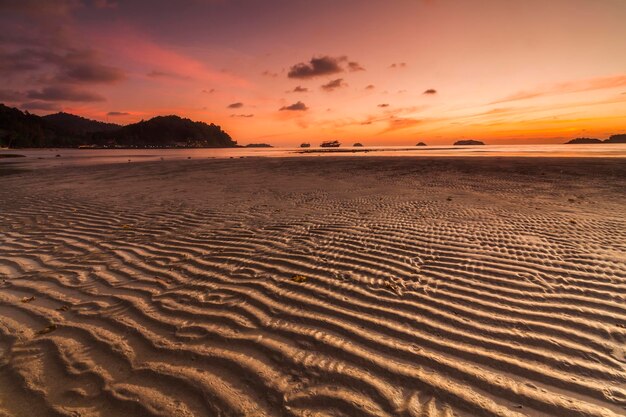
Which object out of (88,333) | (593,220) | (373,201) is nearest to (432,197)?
(373,201)

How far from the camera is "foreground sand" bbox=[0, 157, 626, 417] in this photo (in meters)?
2.35

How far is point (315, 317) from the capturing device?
11.0 ft

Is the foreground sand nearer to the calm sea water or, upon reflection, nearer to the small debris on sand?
the small debris on sand

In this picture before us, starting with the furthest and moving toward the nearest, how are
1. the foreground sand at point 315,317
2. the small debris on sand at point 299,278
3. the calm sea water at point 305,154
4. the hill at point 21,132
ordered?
1. the hill at point 21,132
2. the calm sea water at point 305,154
3. the small debris on sand at point 299,278
4. the foreground sand at point 315,317

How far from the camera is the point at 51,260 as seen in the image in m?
5.13

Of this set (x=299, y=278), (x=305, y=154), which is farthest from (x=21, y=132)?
(x=299, y=278)

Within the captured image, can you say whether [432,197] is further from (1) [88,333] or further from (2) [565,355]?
(1) [88,333]

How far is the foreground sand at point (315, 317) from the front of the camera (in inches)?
92.7

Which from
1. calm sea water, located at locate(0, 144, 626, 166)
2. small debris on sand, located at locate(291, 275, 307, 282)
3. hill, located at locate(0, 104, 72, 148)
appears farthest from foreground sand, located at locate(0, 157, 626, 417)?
hill, located at locate(0, 104, 72, 148)

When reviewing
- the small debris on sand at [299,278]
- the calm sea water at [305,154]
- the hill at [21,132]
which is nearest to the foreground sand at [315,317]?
the small debris on sand at [299,278]

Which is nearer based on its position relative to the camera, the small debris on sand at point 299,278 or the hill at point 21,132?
the small debris on sand at point 299,278

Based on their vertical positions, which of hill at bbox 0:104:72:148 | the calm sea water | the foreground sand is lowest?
the foreground sand

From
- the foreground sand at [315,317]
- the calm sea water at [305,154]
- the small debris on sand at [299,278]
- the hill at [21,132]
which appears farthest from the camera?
the hill at [21,132]

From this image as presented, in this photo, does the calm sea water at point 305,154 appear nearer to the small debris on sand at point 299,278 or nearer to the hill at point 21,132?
the small debris on sand at point 299,278
